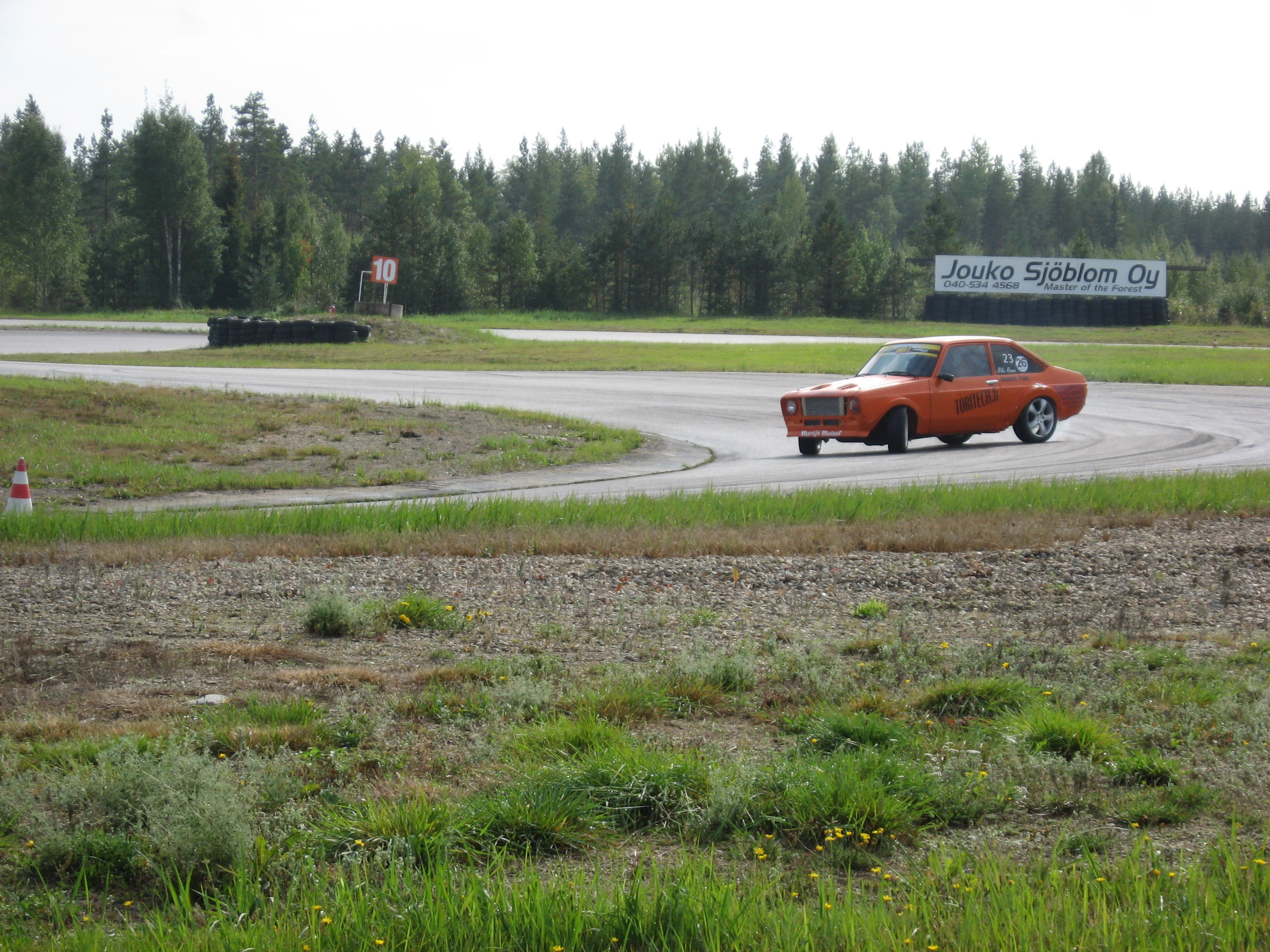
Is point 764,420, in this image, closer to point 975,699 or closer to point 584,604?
point 584,604

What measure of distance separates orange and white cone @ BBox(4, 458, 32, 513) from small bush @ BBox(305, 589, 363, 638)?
6054 mm

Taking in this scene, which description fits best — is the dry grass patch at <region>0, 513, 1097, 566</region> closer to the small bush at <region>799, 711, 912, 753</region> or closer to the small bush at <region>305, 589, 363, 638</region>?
the small bush at <region>305, 589, 363, 638</region>

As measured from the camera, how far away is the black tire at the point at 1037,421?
1761 cm

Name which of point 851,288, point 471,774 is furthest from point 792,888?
point 851,288

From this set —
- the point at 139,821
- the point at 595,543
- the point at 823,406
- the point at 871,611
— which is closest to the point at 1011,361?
the point at 823,406

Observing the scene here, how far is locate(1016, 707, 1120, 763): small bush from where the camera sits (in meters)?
4.44

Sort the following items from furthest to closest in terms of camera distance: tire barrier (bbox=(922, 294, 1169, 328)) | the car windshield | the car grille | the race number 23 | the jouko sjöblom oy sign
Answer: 1. the jouko sjöblom oy sign
2. tire barrier (bbox=(922, 294, 1169, 328))
3. the race number 23
4. the car windshield
5. the car grille

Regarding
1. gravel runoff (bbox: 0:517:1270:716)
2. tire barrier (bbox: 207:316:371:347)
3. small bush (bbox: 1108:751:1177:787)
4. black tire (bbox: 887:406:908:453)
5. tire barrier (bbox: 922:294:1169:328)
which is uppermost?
tire barrier (bbox: 922:294:1169:328)

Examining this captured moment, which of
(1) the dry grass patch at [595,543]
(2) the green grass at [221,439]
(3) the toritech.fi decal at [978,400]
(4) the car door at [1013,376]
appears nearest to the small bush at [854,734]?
(1) the dry grass patch at [595,543]

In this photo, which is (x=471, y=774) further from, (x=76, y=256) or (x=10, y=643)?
(x=76, y=256)

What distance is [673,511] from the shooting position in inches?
440

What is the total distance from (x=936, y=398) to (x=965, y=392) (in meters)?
0.53

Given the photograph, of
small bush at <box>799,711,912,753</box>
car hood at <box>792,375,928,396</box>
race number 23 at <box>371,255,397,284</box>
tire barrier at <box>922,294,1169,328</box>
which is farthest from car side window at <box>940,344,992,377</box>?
tire barrier at <box>922,294,1169,328</box>

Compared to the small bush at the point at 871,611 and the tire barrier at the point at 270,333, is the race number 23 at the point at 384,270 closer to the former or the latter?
the tire barrier at the point at 270,333
